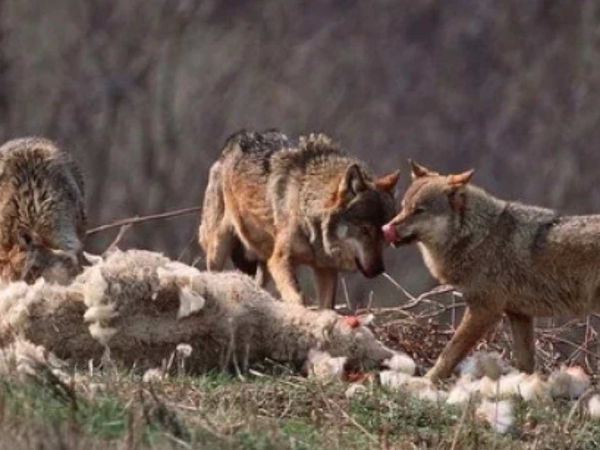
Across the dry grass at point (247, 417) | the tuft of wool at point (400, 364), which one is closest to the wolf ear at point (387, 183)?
the tuft of wool at point (400, 364)

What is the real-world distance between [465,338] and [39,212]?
10.7 ft

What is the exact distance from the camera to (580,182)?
24188 mm

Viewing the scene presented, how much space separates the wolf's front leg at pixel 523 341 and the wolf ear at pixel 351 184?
181 centimetres

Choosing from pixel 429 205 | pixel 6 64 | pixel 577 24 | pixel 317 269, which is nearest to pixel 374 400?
pixel 429 205

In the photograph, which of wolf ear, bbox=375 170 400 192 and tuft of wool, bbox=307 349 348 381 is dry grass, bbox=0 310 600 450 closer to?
tuft of wool, bbox=307 349 348 381

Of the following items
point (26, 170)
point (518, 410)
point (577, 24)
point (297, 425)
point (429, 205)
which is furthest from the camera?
point (577, 24)

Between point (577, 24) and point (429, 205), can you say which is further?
point (577, 24)

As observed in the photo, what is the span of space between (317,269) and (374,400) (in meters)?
4.28

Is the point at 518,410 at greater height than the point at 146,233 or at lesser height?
greater

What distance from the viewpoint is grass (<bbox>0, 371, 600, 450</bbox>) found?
9.56 m

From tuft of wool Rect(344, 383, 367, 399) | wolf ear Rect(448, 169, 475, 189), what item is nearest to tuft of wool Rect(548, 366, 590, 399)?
tuft of wool Rect(344, 383, 367, 399)

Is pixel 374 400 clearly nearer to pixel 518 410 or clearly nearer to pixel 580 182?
pixel 518 410

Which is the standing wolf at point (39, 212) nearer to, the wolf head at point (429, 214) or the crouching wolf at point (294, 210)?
the crouching wolf at point (294, 210)

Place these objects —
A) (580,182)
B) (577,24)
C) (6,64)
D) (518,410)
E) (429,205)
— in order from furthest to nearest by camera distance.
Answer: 1. (6,64)
2. (577,24)
3. (580,182)
4. (429,205)
5. (518,410)
